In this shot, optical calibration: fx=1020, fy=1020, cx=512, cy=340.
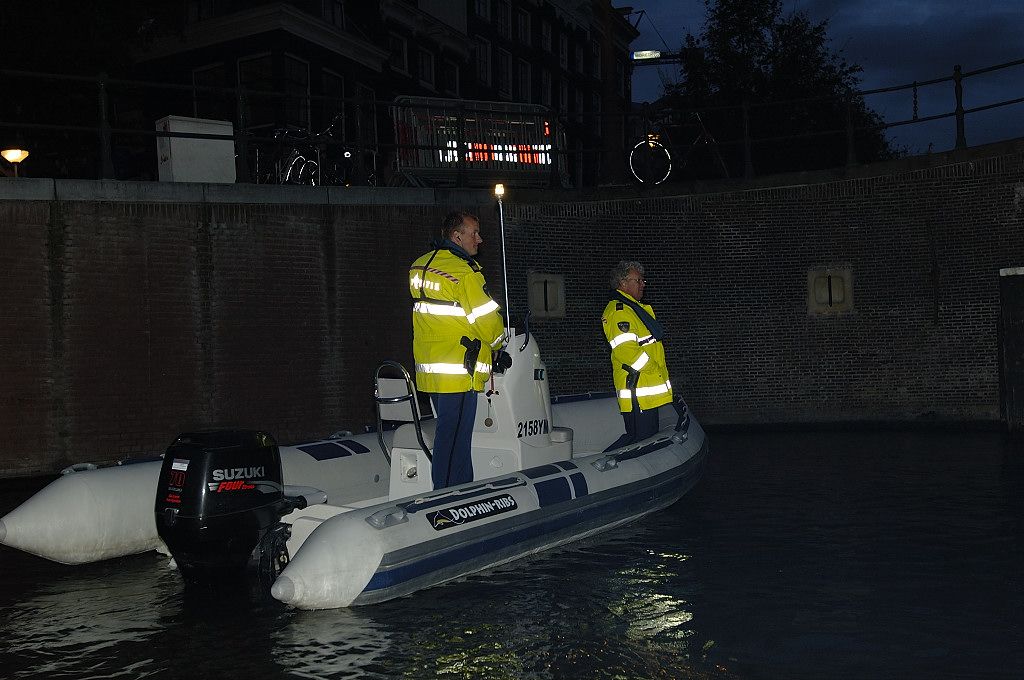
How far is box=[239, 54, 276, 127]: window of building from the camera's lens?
21391mm

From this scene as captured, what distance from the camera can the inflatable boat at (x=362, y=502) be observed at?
5.45m

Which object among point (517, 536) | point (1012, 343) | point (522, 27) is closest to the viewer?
point (517, 536)

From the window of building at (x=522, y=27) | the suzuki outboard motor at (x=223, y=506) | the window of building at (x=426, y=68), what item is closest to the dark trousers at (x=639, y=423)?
the suzuki outboard motor at (x=223, y=506)

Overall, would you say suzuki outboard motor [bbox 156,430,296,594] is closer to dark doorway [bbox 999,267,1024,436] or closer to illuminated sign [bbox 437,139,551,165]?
illuminated sign [bbox 437,139,551,165]

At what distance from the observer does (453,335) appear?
21.1 feet

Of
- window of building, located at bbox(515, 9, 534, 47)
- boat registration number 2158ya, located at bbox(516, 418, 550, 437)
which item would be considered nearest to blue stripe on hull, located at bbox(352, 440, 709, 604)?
boat registration number 2158ya, located at bbox(516, 418, 550, 437)

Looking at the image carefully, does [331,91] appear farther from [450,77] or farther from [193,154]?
[193,154]

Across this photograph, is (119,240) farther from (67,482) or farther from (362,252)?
(67,482)

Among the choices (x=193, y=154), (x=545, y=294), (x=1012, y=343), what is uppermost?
(x=193, y=154)

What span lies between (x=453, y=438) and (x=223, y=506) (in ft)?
5.25

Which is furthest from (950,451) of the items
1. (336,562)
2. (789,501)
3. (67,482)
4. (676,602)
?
(67,482)

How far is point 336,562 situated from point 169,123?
8736 mm

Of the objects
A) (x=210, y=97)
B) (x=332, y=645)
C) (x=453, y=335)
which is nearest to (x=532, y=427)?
(x=453, y=335)

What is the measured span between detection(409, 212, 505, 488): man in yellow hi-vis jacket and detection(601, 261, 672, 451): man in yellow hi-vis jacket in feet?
6.00
